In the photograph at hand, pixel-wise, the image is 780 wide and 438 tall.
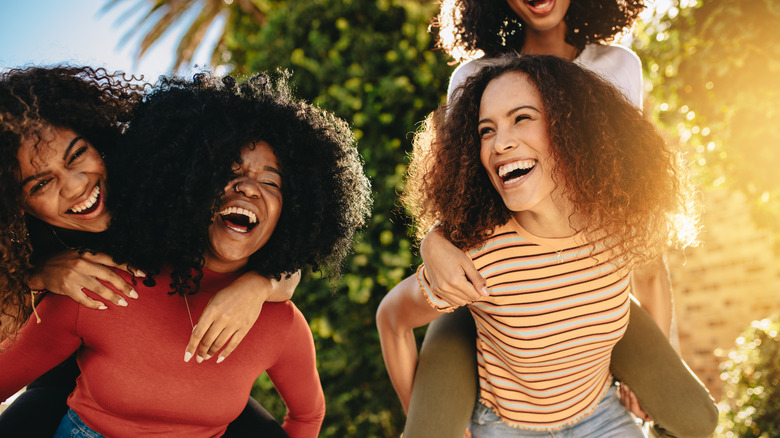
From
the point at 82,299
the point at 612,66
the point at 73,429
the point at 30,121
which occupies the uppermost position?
the point at 612,66

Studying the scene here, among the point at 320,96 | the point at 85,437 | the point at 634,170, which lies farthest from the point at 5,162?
the point at 320,96

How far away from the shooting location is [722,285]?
6.45m

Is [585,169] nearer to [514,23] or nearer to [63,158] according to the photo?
[514,23]

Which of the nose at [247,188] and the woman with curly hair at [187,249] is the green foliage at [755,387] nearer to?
the woman with curly hair at [187,249]

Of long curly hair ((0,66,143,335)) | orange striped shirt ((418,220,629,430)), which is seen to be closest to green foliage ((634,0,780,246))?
orange striped shirt ((418,220,629,430))

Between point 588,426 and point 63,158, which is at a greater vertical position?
point 63,158

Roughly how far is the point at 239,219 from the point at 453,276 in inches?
33.8

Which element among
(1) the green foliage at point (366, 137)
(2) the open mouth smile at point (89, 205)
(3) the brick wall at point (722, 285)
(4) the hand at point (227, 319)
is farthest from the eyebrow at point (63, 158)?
(3) the brick wall at point (722, 285)

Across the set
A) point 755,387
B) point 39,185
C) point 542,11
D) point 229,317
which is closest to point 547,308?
point 229,317

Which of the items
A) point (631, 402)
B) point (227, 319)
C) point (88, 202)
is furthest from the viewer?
point (631, 402)

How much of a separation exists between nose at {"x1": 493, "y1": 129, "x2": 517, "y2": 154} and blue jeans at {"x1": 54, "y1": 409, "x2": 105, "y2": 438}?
5.72ft

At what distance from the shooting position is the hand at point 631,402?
2445mm

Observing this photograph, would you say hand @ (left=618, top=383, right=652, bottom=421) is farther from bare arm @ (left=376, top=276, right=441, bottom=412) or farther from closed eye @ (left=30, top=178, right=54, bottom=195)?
closed eye @ (left=30, top=178, right=54, bottom=195)

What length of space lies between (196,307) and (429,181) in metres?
1.05
